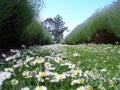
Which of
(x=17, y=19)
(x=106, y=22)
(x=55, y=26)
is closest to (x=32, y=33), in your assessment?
(x=106, y=22)

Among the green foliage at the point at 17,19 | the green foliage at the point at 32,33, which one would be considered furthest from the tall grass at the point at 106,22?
the green foliage at the point at 17,19

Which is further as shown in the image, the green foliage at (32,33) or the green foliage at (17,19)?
the green foliage at (32,33)

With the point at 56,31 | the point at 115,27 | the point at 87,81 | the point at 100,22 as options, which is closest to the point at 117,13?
the point at 115,27

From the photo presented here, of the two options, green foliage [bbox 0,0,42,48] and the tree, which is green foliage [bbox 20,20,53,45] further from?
the tree

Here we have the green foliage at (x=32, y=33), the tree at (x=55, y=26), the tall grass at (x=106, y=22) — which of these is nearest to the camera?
the green foliage at (x=32, y=33)

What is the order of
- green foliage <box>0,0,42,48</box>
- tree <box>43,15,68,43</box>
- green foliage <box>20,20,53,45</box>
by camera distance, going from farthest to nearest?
tree <box>43,15,68,43</box> < green foliage <box>20,20,53,45</box> < green foliage <box>0,0,42,48</box>

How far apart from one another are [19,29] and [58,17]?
65617 millimetres

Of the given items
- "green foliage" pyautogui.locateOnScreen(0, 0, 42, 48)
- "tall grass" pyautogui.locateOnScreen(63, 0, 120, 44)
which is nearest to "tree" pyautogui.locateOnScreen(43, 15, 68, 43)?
"tall grass" pyautogui.locateOnScreen(63, 0, 120, 44)

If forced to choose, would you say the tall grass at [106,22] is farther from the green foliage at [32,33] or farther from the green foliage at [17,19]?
the green foliage at [17,19]

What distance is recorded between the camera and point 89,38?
74.1ft

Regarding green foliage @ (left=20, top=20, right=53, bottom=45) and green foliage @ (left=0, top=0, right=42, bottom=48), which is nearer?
green foliage @ (left=0, top=0, right=42, bottom=48)

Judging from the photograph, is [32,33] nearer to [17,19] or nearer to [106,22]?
[106,22]

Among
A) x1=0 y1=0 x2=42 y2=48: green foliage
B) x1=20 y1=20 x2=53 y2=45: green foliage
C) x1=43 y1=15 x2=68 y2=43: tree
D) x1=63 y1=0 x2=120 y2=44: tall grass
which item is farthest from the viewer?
x1=43 y1=15 x2=68 y2=43: tree

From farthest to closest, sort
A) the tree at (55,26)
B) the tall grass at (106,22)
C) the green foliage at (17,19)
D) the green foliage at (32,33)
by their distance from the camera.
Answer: the tree at (55,26)
the tall grass at (106,22)
the green foliage at (32,33)
the green foliage at (17,19)
